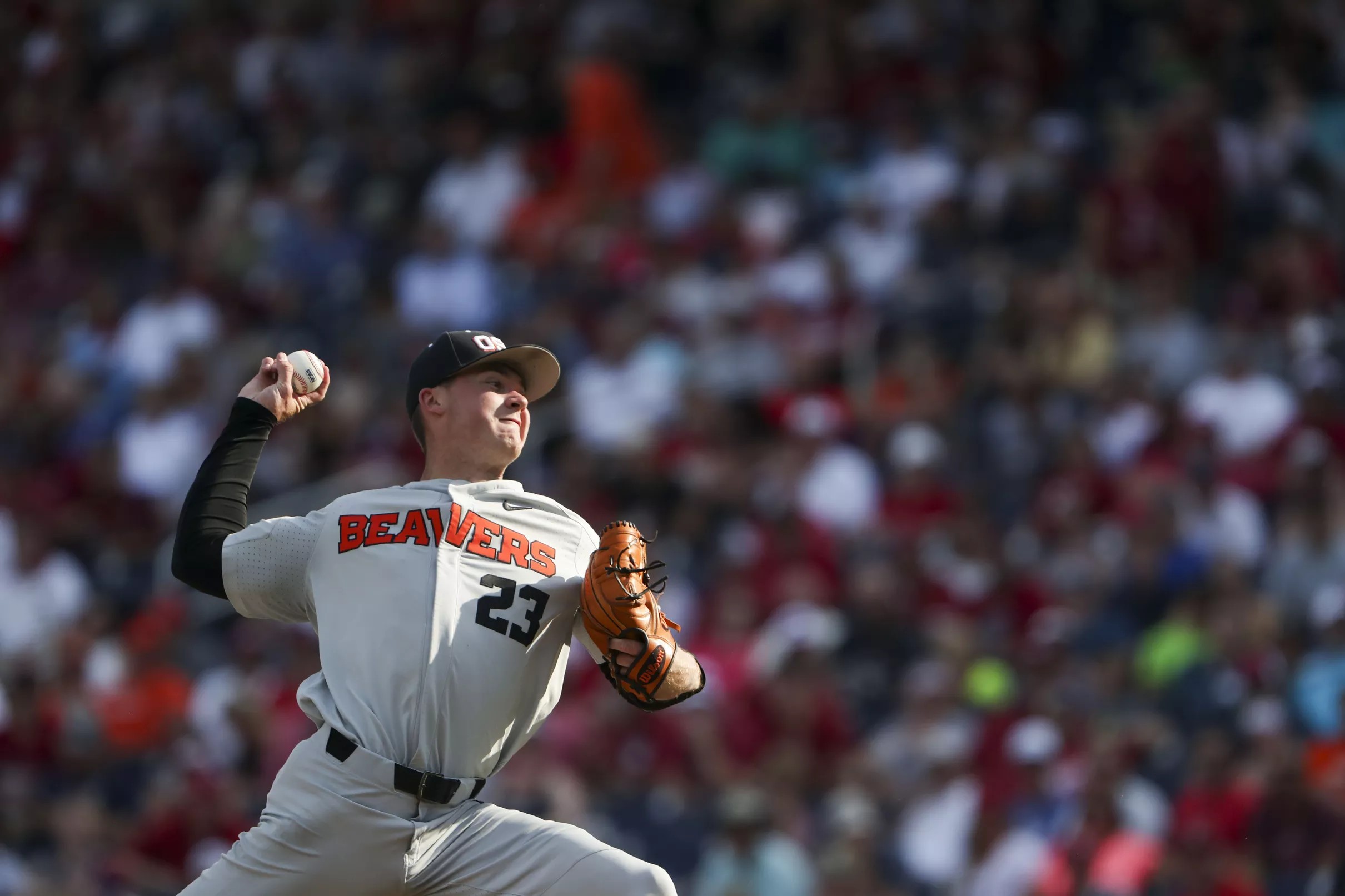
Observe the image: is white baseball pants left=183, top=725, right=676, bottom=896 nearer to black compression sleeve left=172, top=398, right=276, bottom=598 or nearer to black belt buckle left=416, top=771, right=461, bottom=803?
black belt buckle left=416, top=771, right=461, bottom=803

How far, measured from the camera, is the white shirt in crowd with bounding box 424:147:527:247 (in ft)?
45.1

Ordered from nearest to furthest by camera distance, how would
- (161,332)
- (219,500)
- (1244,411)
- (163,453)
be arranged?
(219,500), (1244,411), (163,453), (161,332)

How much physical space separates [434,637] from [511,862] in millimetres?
546

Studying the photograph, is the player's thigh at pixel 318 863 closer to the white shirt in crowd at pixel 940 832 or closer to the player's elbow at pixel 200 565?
the player's elbow at pixel 200 565

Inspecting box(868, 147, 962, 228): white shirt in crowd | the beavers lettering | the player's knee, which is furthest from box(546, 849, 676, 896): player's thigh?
box(868, 147, 962, 228): white shirt in crowd

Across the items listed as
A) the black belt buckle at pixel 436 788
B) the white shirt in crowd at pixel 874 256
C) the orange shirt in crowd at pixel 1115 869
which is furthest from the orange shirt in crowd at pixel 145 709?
the black belt buckle at pixel 436 788

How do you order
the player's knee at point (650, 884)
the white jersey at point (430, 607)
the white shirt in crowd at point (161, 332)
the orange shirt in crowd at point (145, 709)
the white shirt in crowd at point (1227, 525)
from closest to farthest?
the player's knee at point (650, 884) < the white jersey at point (430, 607) < the white shirt in crowd at point (1227, 525) < the orange shirt in crowd at point (145, 709) < the white shirt in crowd at point (161, 332)

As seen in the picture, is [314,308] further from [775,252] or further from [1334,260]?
[1334,260]

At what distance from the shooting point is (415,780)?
4539mm

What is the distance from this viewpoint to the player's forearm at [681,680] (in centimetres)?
461

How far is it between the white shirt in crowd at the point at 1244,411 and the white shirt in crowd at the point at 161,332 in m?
6.45

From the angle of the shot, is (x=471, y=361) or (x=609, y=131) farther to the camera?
(x=609, y=131)

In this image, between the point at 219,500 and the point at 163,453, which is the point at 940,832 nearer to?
the point at 219,500

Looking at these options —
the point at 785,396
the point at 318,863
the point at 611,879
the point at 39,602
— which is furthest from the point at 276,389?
the point at 39,602
